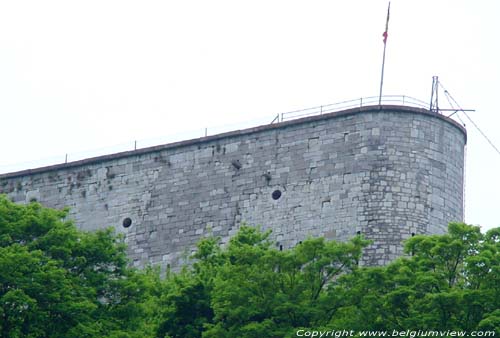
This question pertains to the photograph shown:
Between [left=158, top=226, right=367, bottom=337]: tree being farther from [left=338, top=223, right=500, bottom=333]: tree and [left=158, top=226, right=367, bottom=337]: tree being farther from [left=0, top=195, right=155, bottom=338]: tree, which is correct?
[left=0, top=195, right=155, bottom=338]: tree

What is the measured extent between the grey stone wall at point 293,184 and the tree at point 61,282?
894 centimetres

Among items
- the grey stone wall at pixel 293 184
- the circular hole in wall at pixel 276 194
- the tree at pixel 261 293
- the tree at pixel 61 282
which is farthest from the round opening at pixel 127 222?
the tree at pixel 261 293

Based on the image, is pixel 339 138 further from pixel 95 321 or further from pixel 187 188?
pixel 95 321

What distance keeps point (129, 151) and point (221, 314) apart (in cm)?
1919

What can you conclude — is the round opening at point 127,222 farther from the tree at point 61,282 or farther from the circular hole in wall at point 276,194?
the tree at point 61,282

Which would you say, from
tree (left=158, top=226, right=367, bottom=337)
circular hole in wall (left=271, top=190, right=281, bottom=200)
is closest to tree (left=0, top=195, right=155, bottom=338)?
tree (left=158, top=226, right=367, bottom=337)

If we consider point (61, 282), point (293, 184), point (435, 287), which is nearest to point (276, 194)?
point (293, 184)

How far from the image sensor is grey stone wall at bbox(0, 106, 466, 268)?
3083 inches

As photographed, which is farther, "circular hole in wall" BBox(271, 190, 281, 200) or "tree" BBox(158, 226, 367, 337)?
"circular hole in wall" BBox(271, 190, 281, 200)

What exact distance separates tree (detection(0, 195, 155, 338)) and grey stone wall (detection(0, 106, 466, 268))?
894cm

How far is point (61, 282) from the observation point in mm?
68562

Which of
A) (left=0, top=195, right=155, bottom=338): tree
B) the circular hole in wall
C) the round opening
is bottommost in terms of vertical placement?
(left=0, top=195, right=155, bottom=338): tree

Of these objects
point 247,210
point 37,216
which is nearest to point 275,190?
point 247,210

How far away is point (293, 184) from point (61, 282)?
14.1m
